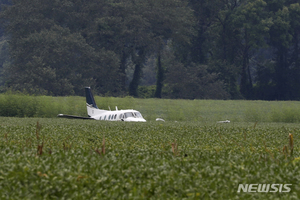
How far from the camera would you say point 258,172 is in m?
9.72

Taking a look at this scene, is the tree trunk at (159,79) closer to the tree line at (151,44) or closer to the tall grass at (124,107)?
the tree line at (151,44)

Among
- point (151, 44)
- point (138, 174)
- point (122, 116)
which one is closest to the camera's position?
point (138, 174)

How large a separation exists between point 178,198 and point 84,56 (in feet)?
185

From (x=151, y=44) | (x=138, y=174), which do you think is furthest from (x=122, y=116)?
(x=151, y=44)

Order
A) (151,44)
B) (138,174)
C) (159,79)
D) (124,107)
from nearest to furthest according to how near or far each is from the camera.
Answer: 1. (138,174)
2. (124,107)
3. (151,44)
4. (159,79)

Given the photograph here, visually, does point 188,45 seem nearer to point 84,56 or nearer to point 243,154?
point 84,56

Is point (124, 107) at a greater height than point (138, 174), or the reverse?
point (124, 107)

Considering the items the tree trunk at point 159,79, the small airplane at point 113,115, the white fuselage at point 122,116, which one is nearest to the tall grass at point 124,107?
the small airplane at point 113,115

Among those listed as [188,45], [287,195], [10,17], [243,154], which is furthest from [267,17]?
[287,195]

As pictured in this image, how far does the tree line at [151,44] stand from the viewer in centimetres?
6212

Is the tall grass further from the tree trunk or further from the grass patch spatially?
the grass patch

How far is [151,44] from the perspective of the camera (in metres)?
66.6

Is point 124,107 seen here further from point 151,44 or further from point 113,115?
point 151,44

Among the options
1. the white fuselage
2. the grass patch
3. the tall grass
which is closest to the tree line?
the tall grass
